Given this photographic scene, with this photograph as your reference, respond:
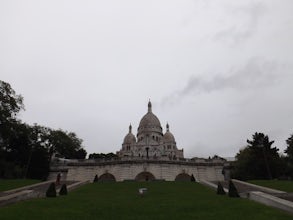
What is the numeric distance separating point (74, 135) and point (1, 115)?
4877 cm

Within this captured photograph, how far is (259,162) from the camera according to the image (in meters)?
57.9

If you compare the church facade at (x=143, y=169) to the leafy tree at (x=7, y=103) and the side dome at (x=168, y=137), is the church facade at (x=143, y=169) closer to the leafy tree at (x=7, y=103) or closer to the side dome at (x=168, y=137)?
the leafy tree at (x=7, y=103)

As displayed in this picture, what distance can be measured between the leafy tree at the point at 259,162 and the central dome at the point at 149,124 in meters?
53.5

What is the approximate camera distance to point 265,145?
60.2 meters

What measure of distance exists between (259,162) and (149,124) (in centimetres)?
5905

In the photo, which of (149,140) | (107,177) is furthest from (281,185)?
(149,140)

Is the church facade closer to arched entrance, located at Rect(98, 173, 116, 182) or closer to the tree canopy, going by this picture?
arched entrance, located at Rect(98, 173, 116, 182)

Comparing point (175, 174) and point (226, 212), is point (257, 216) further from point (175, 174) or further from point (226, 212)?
point (175, 174)

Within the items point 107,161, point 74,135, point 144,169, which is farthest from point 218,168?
point 74,135

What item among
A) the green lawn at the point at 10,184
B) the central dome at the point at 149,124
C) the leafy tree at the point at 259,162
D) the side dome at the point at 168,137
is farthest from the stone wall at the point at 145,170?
the side dome at the point at 168,137

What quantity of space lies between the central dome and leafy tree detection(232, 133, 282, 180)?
53.5 metres

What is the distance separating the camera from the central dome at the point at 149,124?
11290 centimetres

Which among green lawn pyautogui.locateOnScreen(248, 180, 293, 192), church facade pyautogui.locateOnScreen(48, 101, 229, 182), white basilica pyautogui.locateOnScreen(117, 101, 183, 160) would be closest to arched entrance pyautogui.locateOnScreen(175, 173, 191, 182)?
church facade pyautogui.locateOnScreen(48, 101, 229, 182)

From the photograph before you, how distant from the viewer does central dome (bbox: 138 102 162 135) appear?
113 metres
